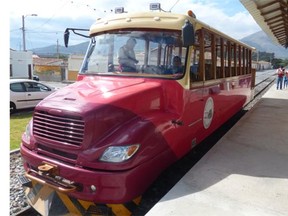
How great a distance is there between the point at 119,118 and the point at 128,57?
146 cm

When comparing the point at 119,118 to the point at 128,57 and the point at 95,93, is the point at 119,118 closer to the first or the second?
the point at 95,93

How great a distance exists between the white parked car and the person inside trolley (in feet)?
28.4

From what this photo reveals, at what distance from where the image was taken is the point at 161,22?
4.95 m

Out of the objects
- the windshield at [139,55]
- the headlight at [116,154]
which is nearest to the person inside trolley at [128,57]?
the windshield at [139,55]

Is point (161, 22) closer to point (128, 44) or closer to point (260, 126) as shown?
point (128, 44)

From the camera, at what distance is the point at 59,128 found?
3.91 metres

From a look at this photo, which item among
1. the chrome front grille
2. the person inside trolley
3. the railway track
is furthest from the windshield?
the railway track

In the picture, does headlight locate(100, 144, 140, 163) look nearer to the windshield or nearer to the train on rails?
the train on rails

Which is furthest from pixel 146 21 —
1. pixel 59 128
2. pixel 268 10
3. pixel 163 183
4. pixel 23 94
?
pixel 23 94

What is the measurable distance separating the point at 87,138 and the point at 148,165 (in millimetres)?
852

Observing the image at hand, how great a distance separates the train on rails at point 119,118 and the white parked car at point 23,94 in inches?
290

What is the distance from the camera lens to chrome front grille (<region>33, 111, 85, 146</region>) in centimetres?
374

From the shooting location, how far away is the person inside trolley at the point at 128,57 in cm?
500

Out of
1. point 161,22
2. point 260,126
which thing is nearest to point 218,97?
point 260,126
